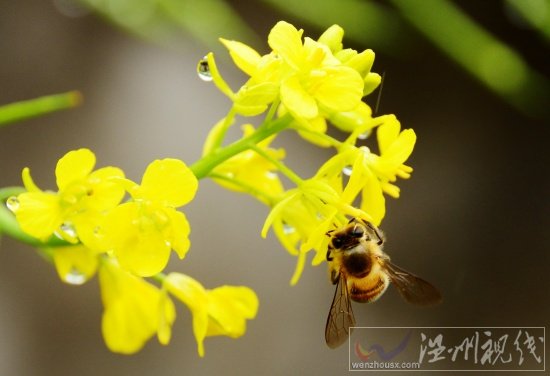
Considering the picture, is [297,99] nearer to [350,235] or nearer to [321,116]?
[321,116]

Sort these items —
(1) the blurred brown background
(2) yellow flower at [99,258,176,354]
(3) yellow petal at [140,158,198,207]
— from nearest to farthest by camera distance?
(3) yellow petal at [140,158,198,207] < (2) yellow flower at [99,258,176,354] < (1) the blurred brown background

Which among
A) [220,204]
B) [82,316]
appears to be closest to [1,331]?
[82,316]

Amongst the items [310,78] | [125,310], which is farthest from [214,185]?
[310,78]

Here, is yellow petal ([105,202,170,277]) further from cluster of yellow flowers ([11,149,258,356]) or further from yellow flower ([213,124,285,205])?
yellow flower ([213,124,285,205])

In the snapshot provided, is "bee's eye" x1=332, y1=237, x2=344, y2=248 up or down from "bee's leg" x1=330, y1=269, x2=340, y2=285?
up

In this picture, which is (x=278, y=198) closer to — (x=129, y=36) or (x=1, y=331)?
(x=129, y=36)

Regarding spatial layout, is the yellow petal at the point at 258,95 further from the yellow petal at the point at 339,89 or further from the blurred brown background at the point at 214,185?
the blurred brown background at the point at 214,185

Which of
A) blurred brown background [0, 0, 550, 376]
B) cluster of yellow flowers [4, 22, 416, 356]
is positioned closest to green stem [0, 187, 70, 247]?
cluster of yellow flowers [4, 22, 416, 356]
